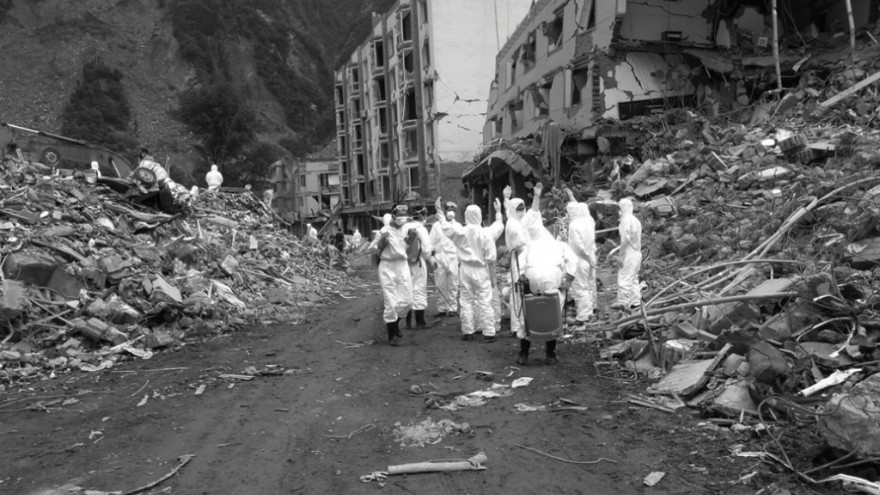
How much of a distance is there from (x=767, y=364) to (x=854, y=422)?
43.1 inches

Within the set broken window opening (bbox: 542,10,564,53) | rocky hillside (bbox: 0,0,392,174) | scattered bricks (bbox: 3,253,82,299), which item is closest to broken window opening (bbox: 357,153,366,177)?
rocky hillside (bbox: 0,0,392,174)

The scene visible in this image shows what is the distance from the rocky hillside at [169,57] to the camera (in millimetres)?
66000

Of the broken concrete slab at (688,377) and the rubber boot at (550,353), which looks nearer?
the broken concrete slab at (688,377)

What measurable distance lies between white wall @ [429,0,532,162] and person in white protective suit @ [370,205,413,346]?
1172 inches

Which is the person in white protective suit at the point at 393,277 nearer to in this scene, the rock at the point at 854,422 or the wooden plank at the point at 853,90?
the rock at the point at 854,422

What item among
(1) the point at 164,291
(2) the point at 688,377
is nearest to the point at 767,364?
(2) the point at 688,377

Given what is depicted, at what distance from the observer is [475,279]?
9.29 m

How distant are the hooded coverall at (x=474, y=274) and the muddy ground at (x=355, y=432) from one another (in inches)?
37.4

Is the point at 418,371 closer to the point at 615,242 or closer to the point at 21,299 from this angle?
the point at 21,299

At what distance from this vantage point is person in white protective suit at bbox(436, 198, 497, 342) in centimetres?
918

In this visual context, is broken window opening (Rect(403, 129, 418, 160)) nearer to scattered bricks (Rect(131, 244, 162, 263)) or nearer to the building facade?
the building facade

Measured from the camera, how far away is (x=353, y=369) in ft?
25.5

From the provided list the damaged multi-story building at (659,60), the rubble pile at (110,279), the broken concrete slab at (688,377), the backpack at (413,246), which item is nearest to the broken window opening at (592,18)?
the damaged multi-story building at (659,60)

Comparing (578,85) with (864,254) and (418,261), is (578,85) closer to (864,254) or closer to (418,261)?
(418,261)
